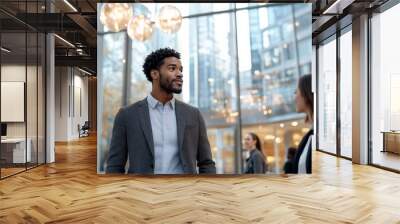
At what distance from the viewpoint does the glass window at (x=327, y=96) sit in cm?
1091

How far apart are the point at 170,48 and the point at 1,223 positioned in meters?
3.36

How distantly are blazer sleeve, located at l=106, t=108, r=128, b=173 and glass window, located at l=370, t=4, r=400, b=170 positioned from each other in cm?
484

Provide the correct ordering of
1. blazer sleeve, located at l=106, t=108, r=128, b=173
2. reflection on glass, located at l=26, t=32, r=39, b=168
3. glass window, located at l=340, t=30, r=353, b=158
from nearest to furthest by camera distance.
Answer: blazer sleeve, located at l=106, t=108, r=128, b=173
reflection on glass, located at l=26, t=32, r=39, b=168
glass window, located at l=340, t=30, r=353, b=158

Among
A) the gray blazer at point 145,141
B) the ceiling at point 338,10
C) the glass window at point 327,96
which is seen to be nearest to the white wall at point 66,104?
the glass window at point 327,96

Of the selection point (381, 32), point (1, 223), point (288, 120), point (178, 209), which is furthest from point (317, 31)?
point (1, 223)

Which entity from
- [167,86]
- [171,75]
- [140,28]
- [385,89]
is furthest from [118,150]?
[385,89]

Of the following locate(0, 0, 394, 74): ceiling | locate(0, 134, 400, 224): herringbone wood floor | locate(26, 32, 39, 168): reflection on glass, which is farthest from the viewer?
locate(26, 32, 39, 168): reflection on glass

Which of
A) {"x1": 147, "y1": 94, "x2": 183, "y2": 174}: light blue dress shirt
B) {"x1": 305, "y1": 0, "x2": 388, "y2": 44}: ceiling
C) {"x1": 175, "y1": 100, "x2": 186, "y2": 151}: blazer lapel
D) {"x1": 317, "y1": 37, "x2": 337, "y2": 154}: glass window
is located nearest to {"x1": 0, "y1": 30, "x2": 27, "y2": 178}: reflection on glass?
{"x1": 147, "y1": 94, "x2": 183, "y2": 174}: light blue dress shirt

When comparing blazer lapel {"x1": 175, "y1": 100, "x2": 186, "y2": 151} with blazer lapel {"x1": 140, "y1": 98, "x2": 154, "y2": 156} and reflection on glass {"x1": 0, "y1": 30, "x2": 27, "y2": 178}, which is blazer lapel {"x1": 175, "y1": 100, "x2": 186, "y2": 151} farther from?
reflection on glass {"x1": 0, "y1": 30, "x2": 27, "y2": 178}

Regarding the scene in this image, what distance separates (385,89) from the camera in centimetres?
782

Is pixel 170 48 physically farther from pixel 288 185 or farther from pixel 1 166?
pixel 1 166

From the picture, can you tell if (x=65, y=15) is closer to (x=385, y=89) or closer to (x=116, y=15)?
(x=116, y=15)

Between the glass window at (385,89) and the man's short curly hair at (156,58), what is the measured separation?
4220 millimetres

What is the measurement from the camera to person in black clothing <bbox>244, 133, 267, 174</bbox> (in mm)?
5988
